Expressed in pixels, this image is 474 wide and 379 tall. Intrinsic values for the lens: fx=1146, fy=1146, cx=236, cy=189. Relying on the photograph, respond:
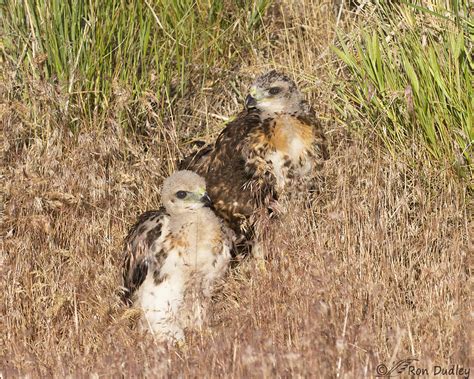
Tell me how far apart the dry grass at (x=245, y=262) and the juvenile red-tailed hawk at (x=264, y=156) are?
0.58 ft

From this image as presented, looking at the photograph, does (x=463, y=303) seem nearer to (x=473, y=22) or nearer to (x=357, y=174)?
(x=357, y=174)

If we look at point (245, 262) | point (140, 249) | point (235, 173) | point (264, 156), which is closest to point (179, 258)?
point (140, 249)

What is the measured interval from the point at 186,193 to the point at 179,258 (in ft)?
1.25

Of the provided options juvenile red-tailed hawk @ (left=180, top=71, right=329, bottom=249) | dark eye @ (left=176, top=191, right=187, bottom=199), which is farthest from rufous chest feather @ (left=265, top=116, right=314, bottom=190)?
dark eye @ (left=176, top=191, right=187, bottom=199)

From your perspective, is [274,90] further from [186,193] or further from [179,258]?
[179,258]

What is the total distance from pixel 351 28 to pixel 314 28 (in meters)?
0.38

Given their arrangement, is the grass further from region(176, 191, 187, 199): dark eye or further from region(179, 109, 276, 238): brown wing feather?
region(176, 191, 187, 199): dark eye

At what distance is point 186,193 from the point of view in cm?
666

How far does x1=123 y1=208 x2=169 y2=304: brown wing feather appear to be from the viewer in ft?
22.1

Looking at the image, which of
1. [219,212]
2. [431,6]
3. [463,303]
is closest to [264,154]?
[219,212]

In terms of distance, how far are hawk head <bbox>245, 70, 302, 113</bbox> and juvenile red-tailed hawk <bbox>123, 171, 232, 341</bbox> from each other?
995 mm

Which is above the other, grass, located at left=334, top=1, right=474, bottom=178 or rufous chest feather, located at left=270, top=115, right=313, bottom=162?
grass, located at left=334, top=1, right=474, bottom=178

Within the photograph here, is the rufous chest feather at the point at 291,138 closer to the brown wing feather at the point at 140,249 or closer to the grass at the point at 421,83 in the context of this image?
the grass at the point at 421,83
